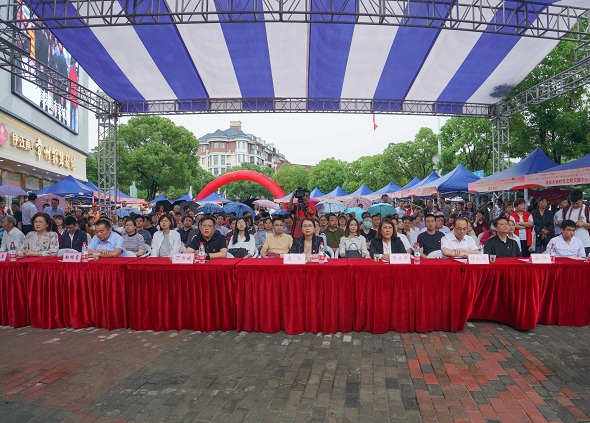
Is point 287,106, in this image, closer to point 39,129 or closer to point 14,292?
point 14,292

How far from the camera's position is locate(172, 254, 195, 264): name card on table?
4.04m

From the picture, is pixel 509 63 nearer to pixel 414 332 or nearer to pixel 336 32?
pixel 336 32

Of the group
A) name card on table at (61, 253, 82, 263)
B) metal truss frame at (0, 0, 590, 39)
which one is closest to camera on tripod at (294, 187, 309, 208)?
metal truss frame at (0, 0, 590, 39)

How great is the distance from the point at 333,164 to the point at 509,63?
3948 cm

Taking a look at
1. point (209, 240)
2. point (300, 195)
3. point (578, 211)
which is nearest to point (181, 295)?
Answer: point (209, 240)

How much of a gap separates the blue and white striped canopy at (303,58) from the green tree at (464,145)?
27.4 feet

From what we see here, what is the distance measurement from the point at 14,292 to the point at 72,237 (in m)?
1.37

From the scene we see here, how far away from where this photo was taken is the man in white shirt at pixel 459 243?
14.6 ft

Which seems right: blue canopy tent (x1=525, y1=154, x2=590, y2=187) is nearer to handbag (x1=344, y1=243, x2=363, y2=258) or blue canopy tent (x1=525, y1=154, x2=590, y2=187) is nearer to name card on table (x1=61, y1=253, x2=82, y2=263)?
handbag (x1=344, y1=243, x2=363, y2=258)

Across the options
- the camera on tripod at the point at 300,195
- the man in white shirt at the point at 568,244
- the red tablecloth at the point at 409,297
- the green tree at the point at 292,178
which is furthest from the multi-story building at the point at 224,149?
the red tablecloth at the point at 409,297

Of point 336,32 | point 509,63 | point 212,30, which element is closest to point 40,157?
point 212,30

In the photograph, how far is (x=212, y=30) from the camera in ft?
27.1

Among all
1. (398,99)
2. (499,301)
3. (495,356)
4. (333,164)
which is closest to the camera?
(495,356)

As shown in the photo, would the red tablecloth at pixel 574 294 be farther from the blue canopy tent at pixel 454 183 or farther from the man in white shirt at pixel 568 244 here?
the blue canopy tent at pixel 454 183
